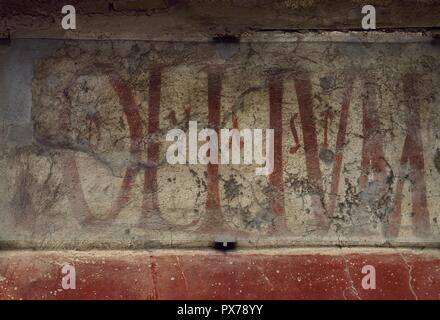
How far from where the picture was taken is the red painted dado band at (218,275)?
1.79 m

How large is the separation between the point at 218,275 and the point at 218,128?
42 cm

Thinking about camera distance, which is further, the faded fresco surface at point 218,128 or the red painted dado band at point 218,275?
the faded fresco surface at point 218,128

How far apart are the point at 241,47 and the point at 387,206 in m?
0.63

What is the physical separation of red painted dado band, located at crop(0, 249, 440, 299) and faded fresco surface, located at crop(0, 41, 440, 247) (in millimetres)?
66

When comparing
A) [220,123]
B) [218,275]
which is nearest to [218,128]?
[220,123]

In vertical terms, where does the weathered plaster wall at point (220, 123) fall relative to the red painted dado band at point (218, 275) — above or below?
above

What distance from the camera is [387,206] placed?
193 cm

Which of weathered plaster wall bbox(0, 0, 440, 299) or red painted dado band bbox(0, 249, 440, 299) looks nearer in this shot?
red painted dado band bbox(0, 249, 440, 299)

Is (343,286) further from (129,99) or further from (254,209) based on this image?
(129,99)

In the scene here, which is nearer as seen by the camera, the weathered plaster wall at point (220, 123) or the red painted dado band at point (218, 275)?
the red painted dado band at point (218, 275)

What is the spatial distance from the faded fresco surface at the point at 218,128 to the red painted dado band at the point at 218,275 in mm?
66

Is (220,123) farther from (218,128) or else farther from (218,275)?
(218,275)

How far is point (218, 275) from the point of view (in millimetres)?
1822

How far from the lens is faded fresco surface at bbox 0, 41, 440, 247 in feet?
6.28
